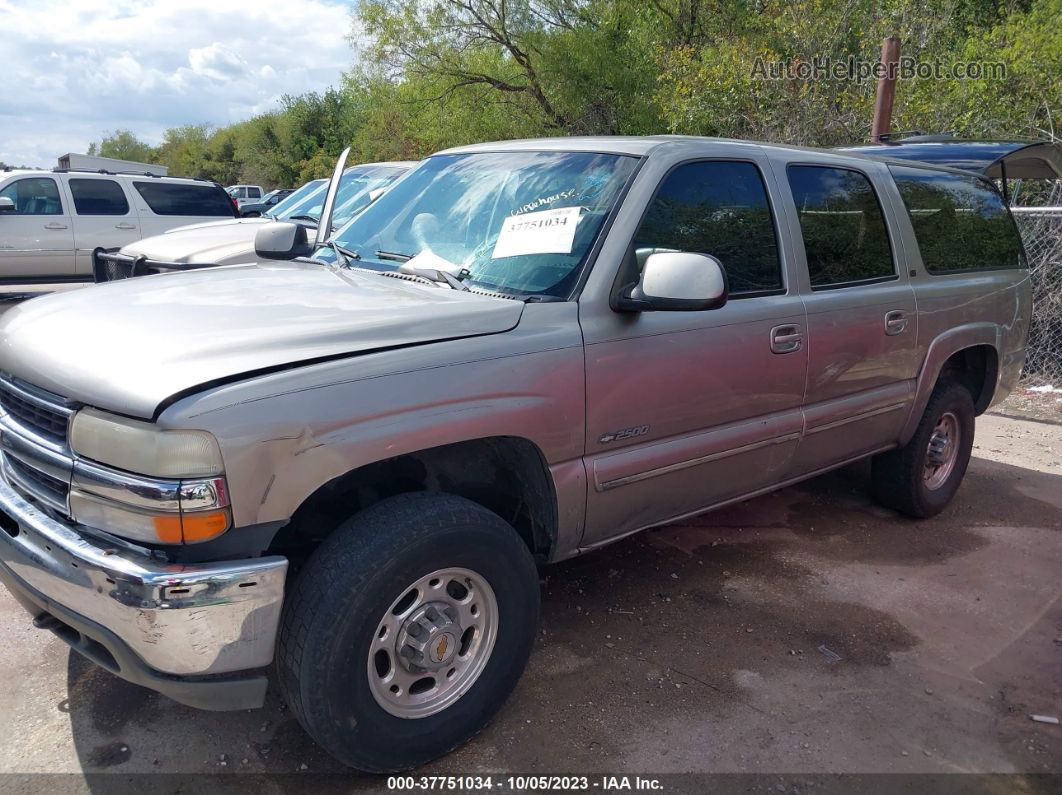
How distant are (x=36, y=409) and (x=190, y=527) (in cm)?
74

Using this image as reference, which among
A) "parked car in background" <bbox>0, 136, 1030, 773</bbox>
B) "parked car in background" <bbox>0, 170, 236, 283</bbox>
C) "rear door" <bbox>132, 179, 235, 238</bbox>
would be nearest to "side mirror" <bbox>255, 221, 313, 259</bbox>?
"parked car in background" <bbox>0, 136, 1030, 773</bbox>

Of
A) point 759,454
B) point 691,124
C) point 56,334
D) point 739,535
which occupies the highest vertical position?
point 691,124

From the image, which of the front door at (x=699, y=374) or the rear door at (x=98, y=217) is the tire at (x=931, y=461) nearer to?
the front door at (x=699, y=374)

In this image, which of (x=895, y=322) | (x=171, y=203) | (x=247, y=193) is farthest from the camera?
(x=247, y=193)

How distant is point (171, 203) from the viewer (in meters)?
12.7

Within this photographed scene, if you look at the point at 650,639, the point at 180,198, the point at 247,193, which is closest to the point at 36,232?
the point at 180,198

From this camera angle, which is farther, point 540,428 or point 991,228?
point 991,228

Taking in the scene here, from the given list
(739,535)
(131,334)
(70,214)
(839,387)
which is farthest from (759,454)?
(70,214)

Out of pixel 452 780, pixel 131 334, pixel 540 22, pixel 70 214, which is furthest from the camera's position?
pixel 540 22

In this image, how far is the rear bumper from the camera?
6.93 ft

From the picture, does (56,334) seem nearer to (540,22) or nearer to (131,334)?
(131,334)

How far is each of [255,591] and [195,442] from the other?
0.42 meters

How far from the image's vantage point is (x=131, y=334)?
2.47 meters

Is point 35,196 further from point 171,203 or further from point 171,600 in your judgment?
point 171,600
